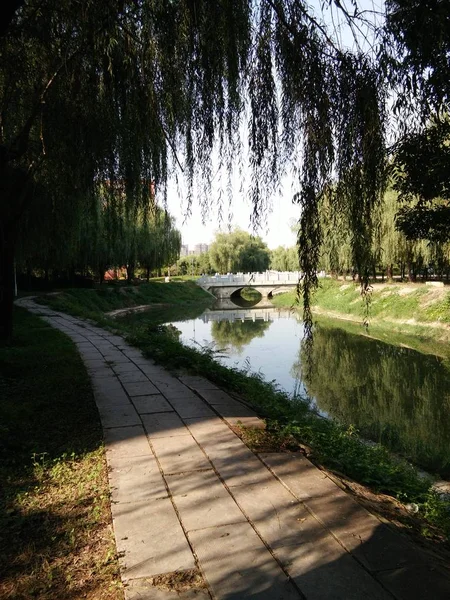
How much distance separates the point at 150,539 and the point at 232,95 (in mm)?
2492

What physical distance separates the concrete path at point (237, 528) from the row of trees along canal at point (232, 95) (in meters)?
1.17

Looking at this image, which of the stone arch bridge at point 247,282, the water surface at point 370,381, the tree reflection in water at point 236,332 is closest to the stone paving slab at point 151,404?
the water surface at point 370,381

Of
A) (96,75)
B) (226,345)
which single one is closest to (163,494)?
(96,75)

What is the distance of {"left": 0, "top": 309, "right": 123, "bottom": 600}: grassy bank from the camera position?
6.61ft

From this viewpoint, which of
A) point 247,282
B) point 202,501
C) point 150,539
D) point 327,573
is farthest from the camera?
point 247,282

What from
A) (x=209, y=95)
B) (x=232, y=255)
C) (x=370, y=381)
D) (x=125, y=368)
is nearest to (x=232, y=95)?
(x=209, y=95)

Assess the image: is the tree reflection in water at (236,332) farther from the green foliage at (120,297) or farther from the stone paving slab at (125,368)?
the stone paving slab at (125,368)

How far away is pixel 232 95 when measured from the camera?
9.57 feet

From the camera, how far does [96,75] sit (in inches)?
136

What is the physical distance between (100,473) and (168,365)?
3.83m

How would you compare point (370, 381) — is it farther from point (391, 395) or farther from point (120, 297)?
point (120, 297)

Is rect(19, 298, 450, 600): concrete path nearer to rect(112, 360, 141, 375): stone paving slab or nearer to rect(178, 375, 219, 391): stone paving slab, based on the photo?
rect(178, 375, 219, 391): stone paving slab

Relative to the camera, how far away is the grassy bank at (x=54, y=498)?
6.61 ft

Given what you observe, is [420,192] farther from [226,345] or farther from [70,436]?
[226,345]
